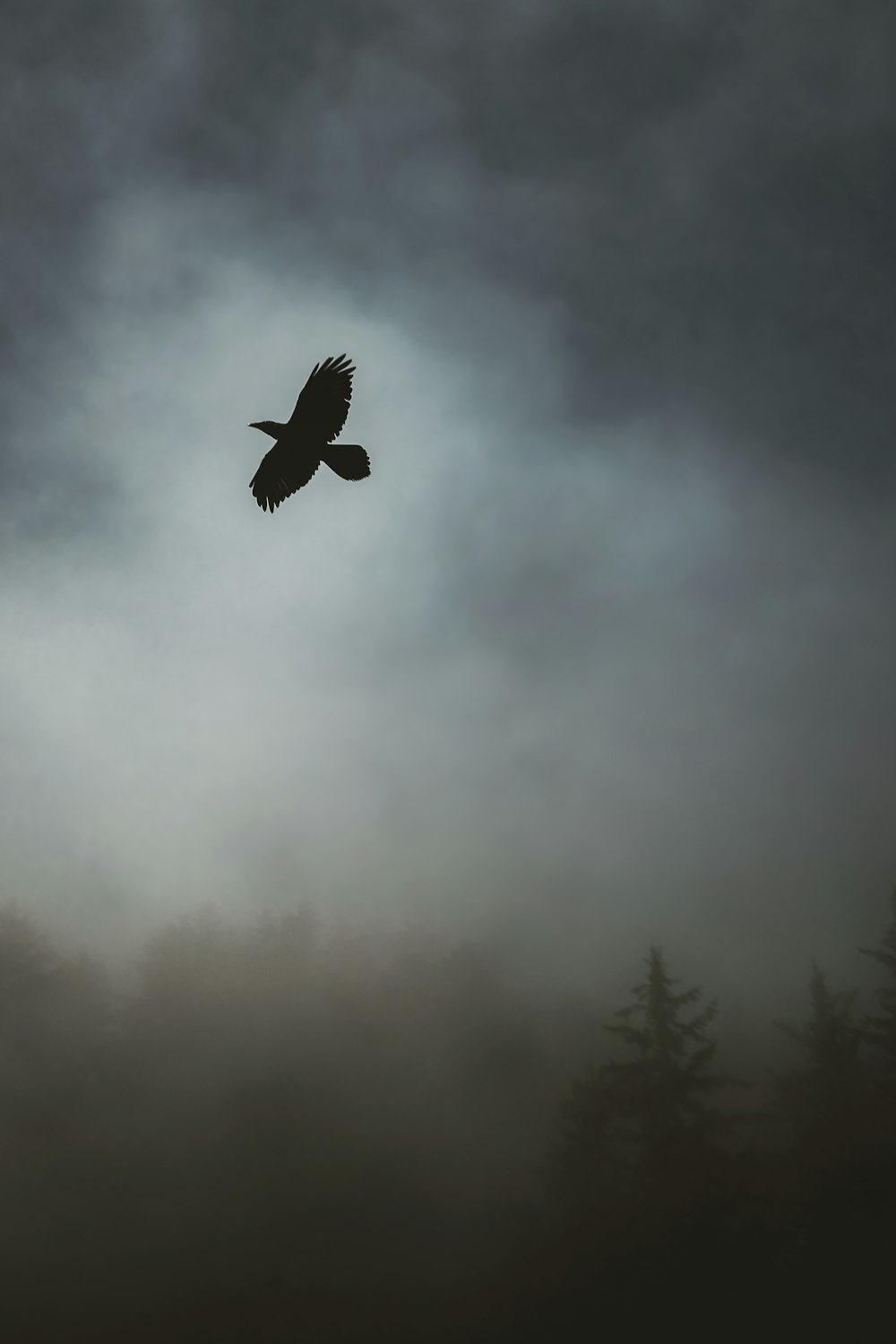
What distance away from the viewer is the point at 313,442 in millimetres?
10773

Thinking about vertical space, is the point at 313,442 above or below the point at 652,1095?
above

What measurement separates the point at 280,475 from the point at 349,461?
131cm

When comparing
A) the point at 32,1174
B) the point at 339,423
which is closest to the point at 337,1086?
the point at 32,1174

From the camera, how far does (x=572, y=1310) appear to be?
73.5 ft

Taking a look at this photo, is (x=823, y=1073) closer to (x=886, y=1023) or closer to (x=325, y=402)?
(x=886, y=1023)

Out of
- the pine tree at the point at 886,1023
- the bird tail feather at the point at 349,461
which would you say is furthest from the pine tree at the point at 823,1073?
the bird tail feather at the point at 349,461

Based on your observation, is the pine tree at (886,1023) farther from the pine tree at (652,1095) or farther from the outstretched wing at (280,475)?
the outstretched wing at (280,475)

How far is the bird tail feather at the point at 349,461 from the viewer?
1027 cm

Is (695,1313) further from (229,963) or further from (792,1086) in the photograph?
(229,963)

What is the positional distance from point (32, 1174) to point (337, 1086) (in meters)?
15.0

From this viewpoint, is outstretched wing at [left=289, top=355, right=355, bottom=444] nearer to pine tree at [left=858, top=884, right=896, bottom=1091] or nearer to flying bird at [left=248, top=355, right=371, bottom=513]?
flying bird at [left=248, top=355, right=371, bottom=513]

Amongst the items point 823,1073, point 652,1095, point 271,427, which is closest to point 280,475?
point 271,427

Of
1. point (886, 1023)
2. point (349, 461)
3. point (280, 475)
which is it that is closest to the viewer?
point (349, 461)

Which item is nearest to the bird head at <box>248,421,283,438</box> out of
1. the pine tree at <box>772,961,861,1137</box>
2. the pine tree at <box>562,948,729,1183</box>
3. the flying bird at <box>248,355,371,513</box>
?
the flying bird at <box>248,355,371,513</box>
